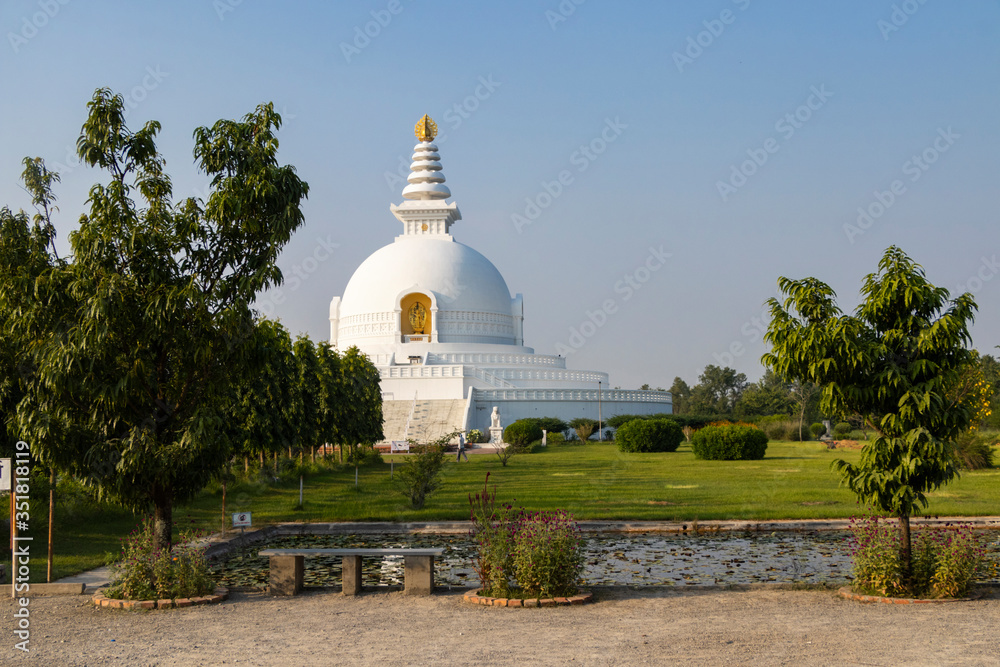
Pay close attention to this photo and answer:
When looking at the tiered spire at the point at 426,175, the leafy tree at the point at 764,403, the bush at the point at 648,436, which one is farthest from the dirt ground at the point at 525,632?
the leafy tree at the point at 764,403

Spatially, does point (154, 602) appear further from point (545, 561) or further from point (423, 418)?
point (423, 418)

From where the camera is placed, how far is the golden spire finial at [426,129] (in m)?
62.9

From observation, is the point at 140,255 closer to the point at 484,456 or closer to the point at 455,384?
the point at 484,456

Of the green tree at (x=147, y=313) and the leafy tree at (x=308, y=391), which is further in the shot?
the leafy tree at (x=308, y=391)

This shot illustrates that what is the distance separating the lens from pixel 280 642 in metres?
7.76

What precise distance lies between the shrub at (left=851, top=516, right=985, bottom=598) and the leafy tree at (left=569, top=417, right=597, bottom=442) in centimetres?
3287

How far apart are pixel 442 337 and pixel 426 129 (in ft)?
51.4

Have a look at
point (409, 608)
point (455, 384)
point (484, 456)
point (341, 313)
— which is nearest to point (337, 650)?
point (409, 608)

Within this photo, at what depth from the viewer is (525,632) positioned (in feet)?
26.2

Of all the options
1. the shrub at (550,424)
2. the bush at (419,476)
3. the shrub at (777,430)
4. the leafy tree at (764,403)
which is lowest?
the bush at (419,476)

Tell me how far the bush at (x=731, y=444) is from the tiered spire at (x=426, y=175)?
35076 mm

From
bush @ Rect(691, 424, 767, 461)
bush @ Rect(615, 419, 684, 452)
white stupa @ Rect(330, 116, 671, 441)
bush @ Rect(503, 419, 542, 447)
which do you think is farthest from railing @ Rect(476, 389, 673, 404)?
bush @ Rect(691, 424, 767, 461)

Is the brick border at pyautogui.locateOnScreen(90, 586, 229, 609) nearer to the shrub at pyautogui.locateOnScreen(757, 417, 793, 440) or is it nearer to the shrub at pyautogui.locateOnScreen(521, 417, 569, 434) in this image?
the shrub at pyautogui.locateOnScreen(521, 417, 569, 434)

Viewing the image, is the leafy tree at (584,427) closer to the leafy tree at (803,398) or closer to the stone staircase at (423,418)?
the stone staircase at (423,418)
